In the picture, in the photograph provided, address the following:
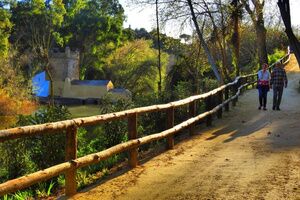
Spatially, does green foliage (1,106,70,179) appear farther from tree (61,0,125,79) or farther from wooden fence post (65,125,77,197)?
tree (61,0,125,79)

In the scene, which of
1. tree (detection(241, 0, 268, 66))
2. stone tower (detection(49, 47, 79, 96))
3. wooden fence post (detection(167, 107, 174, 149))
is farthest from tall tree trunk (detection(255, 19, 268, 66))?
stone tower (detection(49, 47, 79, 96))

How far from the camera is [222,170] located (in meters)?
7.90

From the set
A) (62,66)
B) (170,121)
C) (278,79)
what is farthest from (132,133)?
(62,66)

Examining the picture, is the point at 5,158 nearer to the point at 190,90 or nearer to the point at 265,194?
the point at 265,194

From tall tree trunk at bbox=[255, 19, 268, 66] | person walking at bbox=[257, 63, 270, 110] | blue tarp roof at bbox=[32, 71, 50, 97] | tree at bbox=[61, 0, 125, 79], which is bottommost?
blue tarp roof at bbox=[32, 71, 50, 97]

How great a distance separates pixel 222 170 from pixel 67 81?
59.4 metres

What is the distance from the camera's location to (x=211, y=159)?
8.88m

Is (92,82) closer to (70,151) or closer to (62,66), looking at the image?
(62,66)

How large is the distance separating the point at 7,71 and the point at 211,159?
3653 cm

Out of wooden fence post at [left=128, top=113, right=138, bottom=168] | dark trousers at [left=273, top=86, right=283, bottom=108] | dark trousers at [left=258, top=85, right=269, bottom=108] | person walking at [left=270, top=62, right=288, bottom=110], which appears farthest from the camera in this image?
dark trousers at [left=258, top=85, right=269, bottom=108]

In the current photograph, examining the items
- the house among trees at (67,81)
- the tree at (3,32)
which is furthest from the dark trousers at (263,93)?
the house among trees at (67,81)

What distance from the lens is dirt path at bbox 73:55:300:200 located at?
6.55 metres

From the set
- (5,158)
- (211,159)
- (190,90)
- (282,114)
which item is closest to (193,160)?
(211,159)

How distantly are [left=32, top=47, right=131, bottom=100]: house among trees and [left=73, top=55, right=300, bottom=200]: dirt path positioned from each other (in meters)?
49.5
